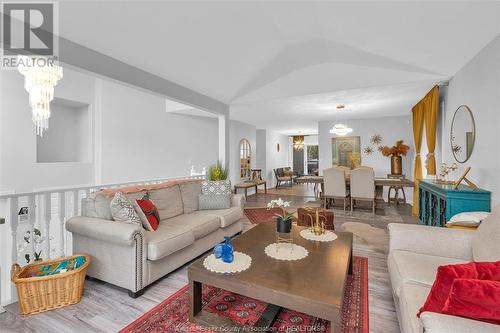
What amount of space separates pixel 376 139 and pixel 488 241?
5.75m

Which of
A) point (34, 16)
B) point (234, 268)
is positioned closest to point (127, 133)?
point (34, 16)

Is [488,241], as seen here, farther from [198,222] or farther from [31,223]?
[31,223]

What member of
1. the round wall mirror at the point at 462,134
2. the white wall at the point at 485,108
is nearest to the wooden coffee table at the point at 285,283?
the white wall at the point at 485,108

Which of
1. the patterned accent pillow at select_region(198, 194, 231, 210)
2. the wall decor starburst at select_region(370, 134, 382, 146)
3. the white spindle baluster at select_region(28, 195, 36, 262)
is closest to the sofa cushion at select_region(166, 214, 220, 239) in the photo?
the patterned accent pillow at select_region(198, 194, 231, 210)

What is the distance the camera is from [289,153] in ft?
40.1

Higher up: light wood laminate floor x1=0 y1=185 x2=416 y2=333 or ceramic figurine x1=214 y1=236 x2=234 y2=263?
ceramic figurine x1=214 y1=236 x2=234 y2=263

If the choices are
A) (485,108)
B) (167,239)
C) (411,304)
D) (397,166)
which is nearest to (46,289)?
(167,239)

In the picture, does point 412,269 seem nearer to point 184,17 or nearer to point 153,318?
point 153,318

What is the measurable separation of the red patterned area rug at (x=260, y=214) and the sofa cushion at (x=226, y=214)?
3.54 ft

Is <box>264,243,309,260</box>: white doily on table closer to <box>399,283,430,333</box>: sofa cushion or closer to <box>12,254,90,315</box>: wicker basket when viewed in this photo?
<box>399,283,430,333</box>: sofa cushion

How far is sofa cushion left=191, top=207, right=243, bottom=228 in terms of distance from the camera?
3.13 m

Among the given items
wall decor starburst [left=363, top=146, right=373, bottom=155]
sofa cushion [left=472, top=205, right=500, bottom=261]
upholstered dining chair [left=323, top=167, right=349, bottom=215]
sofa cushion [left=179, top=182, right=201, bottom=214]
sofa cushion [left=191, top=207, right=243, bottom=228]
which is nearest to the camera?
sofa cushion [left=472, top=205, right=500, bottom=261]

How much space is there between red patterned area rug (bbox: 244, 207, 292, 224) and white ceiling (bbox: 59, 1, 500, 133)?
2402 mm

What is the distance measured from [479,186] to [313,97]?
2768mm
